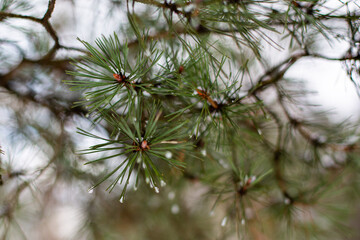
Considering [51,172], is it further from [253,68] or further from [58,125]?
[253,68]

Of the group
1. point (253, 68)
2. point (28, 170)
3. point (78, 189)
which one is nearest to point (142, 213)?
point (78, 189)

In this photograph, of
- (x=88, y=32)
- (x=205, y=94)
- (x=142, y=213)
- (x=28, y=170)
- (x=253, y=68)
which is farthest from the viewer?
(x=142, y=213)

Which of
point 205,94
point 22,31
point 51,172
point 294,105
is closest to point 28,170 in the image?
point 51,172

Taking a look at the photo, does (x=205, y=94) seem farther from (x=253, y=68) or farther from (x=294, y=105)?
(x=253, y=68)

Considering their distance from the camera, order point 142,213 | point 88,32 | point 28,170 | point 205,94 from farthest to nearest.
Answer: point 142,213, point 88,32, point 28,170, point 205,94

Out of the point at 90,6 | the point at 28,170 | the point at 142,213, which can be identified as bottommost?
the point at 142,213

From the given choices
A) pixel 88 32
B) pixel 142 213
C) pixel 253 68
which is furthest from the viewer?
pixel 142 213

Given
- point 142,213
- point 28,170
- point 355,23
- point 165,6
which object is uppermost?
point 165,6

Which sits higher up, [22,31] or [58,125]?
[22,31]

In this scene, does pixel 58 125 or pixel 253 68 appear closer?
pixel 58 125

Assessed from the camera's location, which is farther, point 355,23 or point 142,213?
point 142,213
